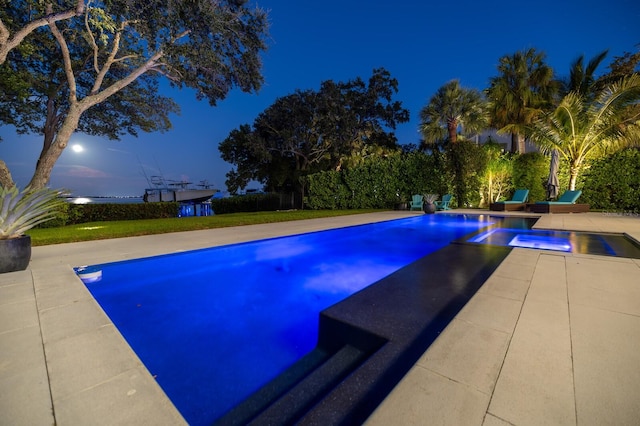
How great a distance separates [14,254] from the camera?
3395 mm

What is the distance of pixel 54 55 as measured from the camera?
11.4 m

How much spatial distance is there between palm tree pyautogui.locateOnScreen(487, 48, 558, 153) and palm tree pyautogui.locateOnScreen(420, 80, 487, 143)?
3.19 m

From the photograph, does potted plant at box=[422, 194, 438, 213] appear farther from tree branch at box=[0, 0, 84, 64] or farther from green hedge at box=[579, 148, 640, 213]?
tree branch at box=[0, 0, 84, 64]

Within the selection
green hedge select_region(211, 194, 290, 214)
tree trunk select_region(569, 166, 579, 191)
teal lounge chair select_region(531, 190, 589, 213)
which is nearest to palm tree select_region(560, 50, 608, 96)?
→ tree trunk select_region(569, 166, 579, 191)

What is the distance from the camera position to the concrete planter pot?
333cm

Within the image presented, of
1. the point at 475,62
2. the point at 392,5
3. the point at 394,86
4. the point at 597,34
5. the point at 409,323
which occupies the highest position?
the point at 392,5

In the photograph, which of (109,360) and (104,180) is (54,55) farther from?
(104,180)

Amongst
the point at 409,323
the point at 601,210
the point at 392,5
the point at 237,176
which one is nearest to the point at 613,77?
the point at 601,210

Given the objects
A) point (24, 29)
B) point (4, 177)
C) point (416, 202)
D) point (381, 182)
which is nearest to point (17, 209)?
point (4, 177)

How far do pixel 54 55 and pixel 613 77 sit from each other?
1083 inches

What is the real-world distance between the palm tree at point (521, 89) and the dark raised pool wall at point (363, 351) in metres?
17.1

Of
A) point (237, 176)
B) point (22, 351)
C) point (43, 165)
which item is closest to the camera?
point (22, 351)

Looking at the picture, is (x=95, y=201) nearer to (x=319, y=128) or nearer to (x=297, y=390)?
(x=319, y=128)

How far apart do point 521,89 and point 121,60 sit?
20848 mm
